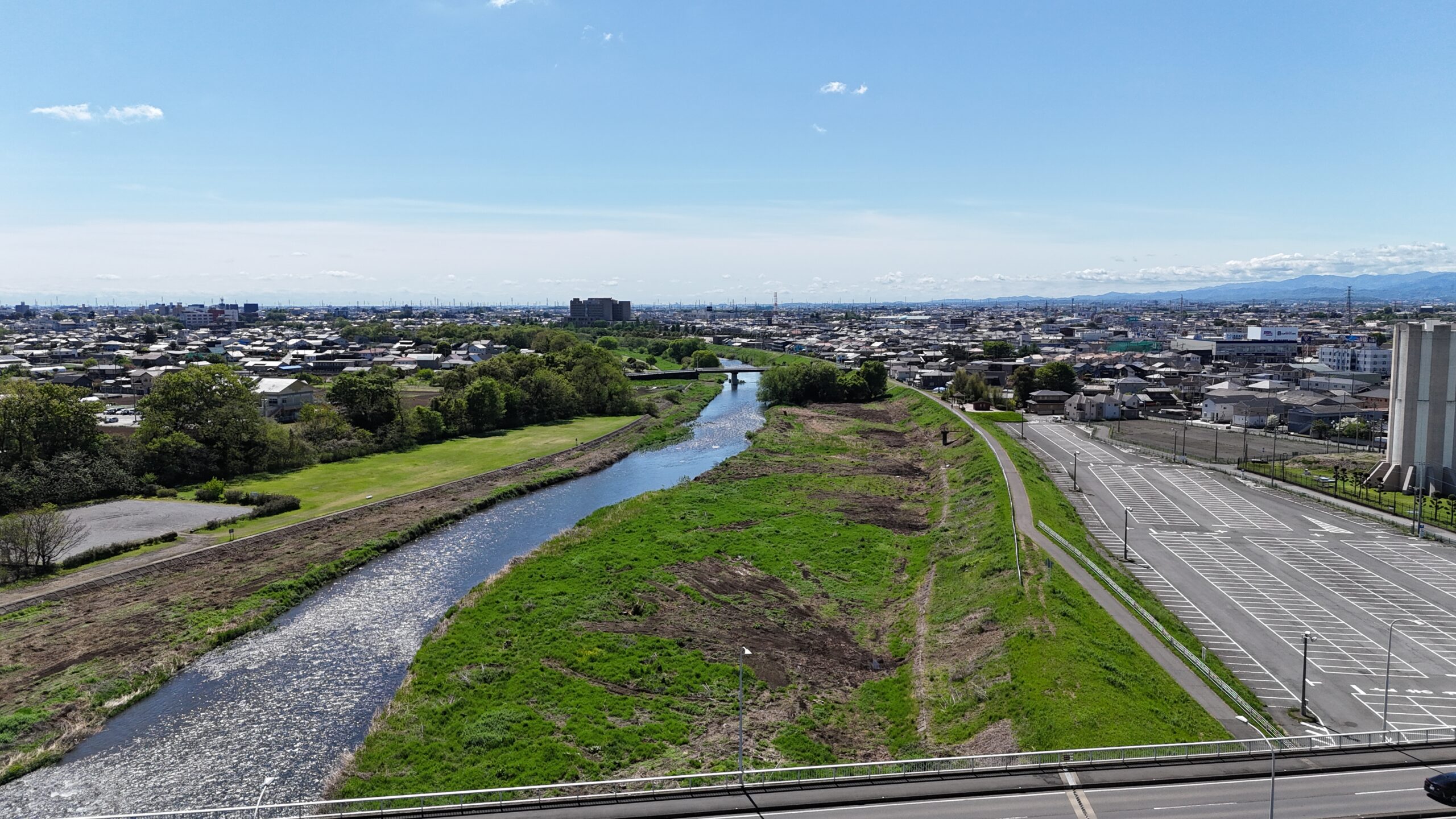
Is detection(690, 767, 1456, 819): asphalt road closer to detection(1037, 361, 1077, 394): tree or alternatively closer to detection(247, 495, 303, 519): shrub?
detection(247, 495, 303, 519): shrub

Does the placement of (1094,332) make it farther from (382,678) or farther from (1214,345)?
(382,678)

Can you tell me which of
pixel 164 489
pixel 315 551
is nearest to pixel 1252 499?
pixel 315 551

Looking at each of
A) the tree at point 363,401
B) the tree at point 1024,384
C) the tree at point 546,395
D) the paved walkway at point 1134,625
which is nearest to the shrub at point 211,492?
the tree at point 363,401

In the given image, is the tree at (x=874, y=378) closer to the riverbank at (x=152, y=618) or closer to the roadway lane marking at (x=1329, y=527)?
the roadway lane marking at (x=1329, y=527)

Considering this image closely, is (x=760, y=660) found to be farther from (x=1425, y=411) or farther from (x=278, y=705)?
(x=1425, y=411)

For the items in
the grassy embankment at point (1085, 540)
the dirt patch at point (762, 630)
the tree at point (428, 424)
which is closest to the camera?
the grassy embankment at point (1085, 540)

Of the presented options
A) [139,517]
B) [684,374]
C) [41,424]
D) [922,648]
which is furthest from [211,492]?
[684,374]
